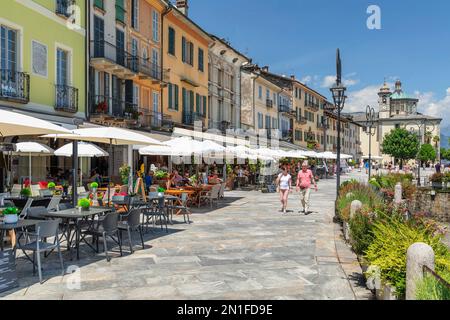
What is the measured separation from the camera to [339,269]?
668 cm

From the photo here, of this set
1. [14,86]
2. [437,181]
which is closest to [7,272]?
[14,86]

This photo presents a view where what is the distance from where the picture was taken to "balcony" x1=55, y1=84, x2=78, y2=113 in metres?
15.6

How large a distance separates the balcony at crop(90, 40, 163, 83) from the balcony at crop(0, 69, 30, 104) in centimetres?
442

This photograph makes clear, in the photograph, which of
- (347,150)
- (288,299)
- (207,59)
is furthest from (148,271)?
(347,150)

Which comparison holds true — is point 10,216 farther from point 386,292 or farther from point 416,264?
point 416,264

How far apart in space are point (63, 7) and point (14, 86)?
171 inches

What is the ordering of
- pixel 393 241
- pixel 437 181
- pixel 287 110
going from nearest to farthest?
pixel 393 241 < pixel 437 181 < pixel 287 110

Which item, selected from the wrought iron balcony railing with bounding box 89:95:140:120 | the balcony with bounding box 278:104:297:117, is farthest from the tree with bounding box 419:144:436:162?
the wrought iron balcony railing with bounding box 89:95:140:120

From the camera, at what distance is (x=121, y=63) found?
19859 millimetres

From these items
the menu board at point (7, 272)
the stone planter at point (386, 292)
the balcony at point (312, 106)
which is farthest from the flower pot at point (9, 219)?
the balcony at point (312, 106)

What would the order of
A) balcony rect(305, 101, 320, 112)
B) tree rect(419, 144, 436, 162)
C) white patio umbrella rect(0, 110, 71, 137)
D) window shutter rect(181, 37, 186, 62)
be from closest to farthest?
1. white patio umbrella rect(0, 110, 71, 137)
2. window shutter rect(181, 37, 186, 62)
3. balcony rect(305, 101, 320, 112)
4. tree rect(419, 144, 436, 162)

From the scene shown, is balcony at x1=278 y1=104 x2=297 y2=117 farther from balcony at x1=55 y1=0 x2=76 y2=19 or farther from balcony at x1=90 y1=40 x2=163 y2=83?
balcony at x1=55 y1=0 x2=76 y2=19

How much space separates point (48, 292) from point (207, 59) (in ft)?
85.0
